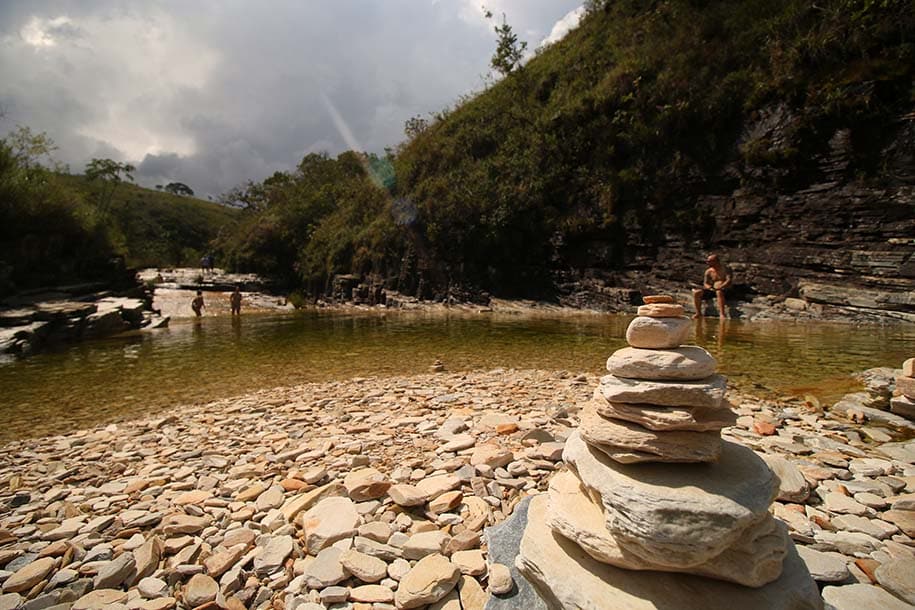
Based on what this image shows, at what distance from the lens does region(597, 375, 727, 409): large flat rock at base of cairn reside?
2391mm

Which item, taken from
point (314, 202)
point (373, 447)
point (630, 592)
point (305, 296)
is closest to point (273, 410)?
point (373, 447)

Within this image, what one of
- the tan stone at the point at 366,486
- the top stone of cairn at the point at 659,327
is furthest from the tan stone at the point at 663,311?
the tan stone at the point at 366,486

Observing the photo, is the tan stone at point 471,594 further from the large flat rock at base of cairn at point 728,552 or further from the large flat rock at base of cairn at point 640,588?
the large flat rock at base of cairn at point 728,552

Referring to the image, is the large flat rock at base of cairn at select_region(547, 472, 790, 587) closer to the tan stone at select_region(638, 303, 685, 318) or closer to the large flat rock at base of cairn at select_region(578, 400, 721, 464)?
the large flat rock at base of cairn at select_region(578, 400, 721, 464)

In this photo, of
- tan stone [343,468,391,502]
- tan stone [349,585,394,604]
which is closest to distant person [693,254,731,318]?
tan stone [343,468,391,502]

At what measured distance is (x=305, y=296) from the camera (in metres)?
41.2

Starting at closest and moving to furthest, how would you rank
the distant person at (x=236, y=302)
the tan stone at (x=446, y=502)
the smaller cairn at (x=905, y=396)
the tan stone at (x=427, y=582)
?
the tan stone at (x=427, y=582) < the tan stone at (x=446, y=502) < the smaller cairn at (x=905, y=396) < the distant person at (x=236, y=302)

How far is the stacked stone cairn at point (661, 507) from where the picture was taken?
1.99 m

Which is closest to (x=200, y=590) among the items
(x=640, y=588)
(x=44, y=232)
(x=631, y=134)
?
(x=640, y=588)

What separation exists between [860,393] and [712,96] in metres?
17.6

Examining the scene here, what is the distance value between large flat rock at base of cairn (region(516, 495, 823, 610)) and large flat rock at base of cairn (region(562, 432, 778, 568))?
0.74 ft

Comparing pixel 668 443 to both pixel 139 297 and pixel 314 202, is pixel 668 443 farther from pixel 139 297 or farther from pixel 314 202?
pixel 314 202

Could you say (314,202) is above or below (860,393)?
above

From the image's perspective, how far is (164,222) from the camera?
83.6 m
